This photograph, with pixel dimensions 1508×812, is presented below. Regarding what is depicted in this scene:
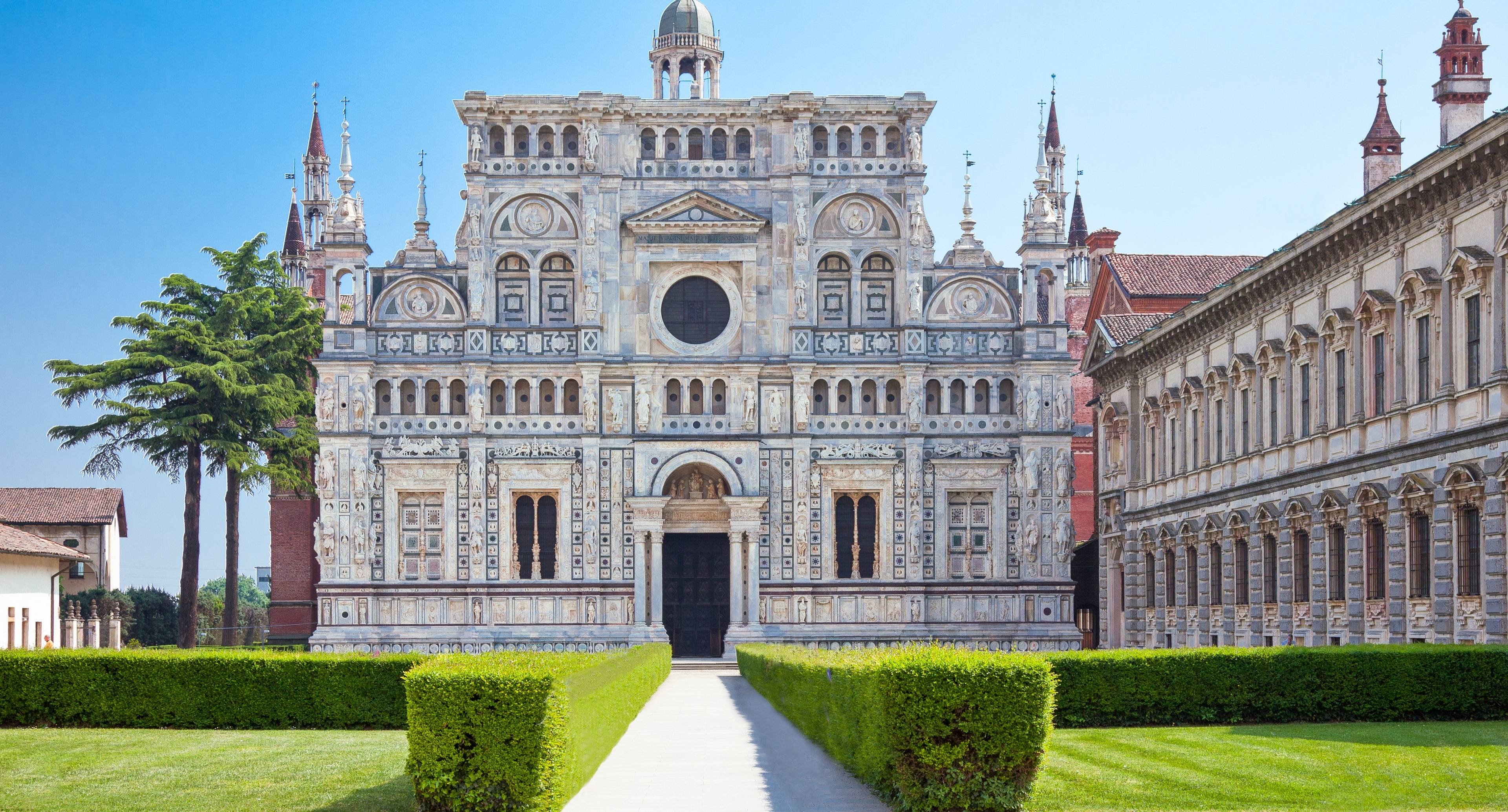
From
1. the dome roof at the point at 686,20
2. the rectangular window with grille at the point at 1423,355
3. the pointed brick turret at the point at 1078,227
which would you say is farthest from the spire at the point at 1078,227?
the rectangular window with grille at the point at 1423,355

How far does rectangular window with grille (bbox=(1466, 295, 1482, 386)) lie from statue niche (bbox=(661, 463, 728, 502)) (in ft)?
119

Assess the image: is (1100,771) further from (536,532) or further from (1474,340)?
(536,532)

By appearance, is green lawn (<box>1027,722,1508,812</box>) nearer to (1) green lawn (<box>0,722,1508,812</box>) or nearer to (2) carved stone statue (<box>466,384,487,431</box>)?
(1) green lawn (<box>0,722,1508,812</box>)

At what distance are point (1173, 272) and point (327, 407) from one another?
118 ft

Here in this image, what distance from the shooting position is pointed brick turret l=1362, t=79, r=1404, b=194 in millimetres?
55281

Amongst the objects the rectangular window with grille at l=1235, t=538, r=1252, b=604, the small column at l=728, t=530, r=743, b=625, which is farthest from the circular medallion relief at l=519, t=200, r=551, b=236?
the rectangular window with grille at l=1235, t=538, r=1252, b=604

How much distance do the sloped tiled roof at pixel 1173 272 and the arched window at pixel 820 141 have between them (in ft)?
48.1

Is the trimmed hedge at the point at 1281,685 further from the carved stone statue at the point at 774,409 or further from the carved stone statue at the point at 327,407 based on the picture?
the carved stone statue at the point at 327,407

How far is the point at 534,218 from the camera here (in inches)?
2623

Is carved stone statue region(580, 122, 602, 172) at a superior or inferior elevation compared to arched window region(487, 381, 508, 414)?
superior

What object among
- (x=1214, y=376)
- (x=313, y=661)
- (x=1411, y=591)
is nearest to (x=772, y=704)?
(x=313, y=661)

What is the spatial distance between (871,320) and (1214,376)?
18404 millimetres

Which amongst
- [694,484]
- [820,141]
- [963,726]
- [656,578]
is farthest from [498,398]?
[963,726]

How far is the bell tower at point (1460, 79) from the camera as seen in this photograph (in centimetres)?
4550
